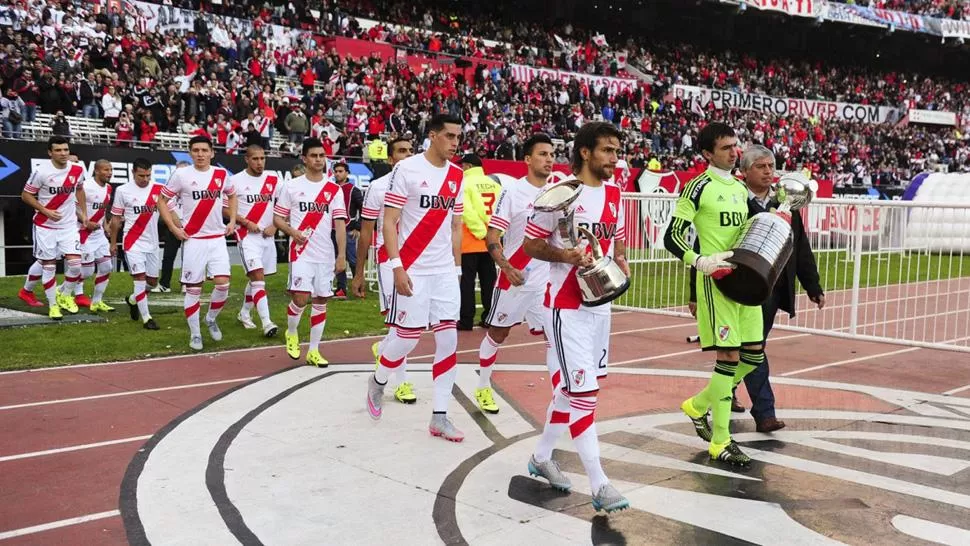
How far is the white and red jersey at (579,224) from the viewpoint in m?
4.95

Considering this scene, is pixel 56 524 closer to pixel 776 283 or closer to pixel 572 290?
pixel 572 290

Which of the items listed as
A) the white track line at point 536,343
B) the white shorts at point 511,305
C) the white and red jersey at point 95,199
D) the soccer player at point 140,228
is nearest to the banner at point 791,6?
the white track line at point 536,343

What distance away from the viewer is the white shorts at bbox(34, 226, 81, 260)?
11828 mm

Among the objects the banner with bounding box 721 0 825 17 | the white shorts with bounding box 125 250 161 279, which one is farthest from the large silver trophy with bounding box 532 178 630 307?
the banner with bounding box 721 0 825 17

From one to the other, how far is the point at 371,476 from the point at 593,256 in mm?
1941

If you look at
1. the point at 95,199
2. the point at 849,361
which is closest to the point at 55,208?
the point at 95,199

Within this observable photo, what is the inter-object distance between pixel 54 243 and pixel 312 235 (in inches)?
192

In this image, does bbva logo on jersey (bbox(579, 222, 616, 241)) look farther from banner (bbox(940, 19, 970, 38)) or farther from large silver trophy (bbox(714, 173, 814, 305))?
banner (bbox(940, 19, 970, 38))

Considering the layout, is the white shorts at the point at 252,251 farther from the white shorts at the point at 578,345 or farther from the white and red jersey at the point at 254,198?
the white shorts at the point at 578,345

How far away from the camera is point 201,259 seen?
984 cm

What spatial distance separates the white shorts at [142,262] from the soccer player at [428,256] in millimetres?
6106

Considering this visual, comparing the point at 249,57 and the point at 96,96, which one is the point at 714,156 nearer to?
the point at 96,96

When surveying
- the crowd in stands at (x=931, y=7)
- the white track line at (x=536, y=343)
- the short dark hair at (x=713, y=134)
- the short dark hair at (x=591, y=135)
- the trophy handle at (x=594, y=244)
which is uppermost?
the crowd in stands at (x=931, y=7)

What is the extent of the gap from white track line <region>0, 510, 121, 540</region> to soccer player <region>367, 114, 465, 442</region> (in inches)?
91.0
